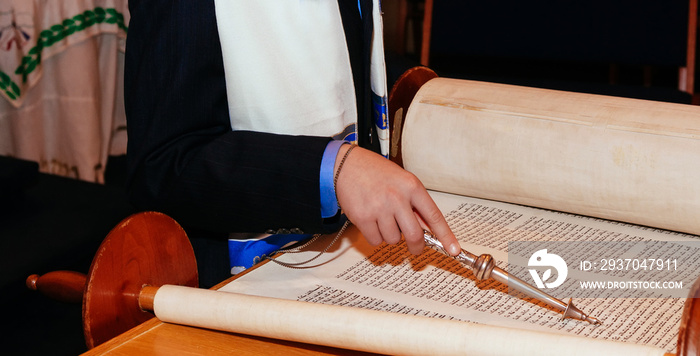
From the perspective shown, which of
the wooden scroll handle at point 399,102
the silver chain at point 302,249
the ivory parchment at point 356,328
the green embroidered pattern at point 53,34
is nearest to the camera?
the ivory parchment at point 356,328

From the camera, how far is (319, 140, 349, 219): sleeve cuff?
733 millimetres

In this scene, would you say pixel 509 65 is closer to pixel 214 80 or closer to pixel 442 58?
pixel 442 58

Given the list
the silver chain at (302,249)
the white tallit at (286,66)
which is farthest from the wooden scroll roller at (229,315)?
the white tallit at (286,66)

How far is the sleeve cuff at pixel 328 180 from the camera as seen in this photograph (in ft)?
2.41

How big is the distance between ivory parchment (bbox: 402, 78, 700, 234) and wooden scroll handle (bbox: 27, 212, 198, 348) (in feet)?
1.41

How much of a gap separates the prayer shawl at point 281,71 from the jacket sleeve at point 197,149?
40 millimetres

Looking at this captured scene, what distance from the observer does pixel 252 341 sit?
63cm

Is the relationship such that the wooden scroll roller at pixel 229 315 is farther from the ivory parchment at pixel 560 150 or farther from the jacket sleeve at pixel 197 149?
the ivory parchment at pixel 560 150

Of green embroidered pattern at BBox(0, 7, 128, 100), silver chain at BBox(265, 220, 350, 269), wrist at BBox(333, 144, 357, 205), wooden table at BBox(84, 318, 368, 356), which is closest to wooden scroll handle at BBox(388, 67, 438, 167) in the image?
silver chain at BBox(265, 220, 350, 269)

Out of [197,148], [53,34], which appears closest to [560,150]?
[197,148]

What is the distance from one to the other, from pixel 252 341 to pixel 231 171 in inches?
7.6

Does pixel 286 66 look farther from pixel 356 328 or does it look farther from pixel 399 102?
pixel 356 328

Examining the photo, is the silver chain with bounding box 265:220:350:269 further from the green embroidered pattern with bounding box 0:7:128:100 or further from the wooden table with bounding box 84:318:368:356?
the green embroidered pattern with bounding box 0:7:128:100

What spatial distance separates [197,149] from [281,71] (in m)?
0.17
